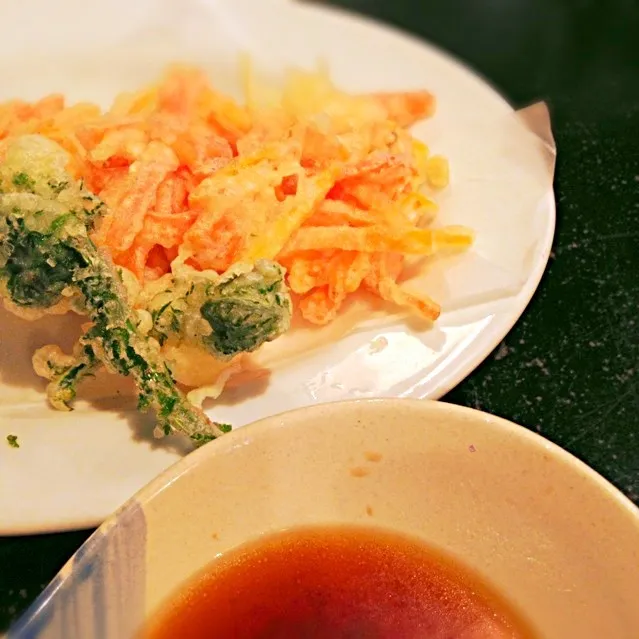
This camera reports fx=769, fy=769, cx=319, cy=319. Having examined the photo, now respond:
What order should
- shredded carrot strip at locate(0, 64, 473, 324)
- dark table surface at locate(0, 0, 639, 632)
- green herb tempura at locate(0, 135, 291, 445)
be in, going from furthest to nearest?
shredded carrot strip at locate(0, 64, 473, 324) → dark table surface at locate(0, 0, 639, 632) → green herb tempura at locate(0, 135, 291, 445)

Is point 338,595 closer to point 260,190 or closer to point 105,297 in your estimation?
point 105,297

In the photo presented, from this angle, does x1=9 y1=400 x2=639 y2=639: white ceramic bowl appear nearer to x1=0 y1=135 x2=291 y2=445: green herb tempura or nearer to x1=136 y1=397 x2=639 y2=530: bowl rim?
x1=136 y1=397 x2=639 y2=530: bowl rim

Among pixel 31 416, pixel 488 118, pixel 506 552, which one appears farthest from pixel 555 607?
pixel 488 118

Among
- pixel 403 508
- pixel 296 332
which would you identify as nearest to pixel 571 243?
pixel 296 332

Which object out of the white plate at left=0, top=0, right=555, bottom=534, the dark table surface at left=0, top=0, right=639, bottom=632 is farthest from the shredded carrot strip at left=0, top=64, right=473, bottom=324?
the dark table surface at left=0, top=0, right=639, bottom=632

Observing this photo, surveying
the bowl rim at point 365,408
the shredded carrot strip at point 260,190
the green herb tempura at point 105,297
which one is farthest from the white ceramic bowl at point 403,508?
the shredded carrot strip at point 260,190

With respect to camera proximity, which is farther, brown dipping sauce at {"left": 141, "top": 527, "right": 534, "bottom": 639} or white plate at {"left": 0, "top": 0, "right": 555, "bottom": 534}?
white plate at {"left": 0, "top": 0, "right": 555, "bottom": 534}

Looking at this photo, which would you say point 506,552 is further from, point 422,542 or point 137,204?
point 137,204
